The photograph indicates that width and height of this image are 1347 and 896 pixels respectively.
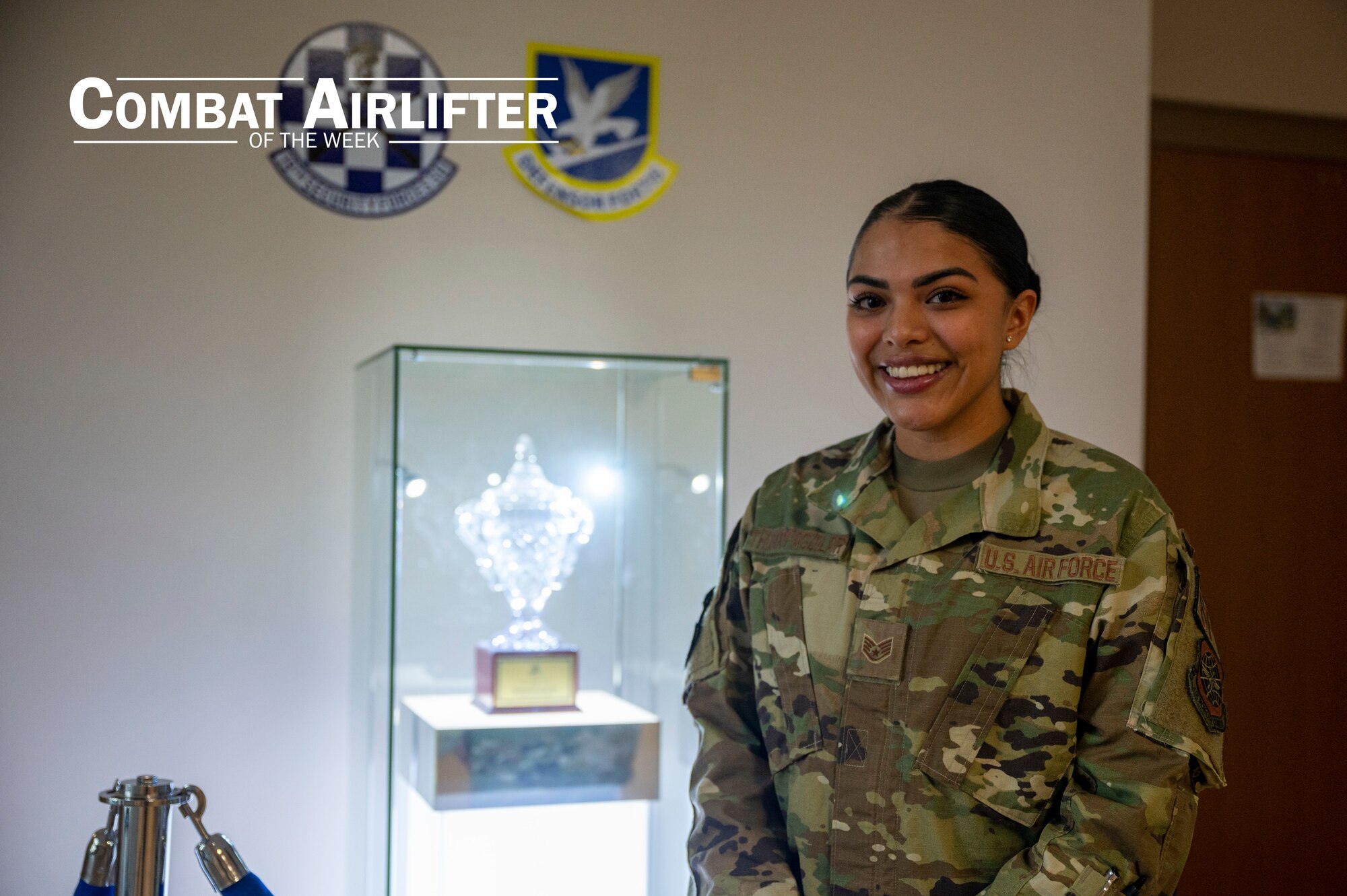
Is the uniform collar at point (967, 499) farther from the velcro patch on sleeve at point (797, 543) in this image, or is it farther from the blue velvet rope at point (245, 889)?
the blue velvet rope at point (245, 889)

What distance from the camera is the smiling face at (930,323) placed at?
1339mm

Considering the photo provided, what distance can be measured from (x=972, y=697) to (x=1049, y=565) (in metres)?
0.17

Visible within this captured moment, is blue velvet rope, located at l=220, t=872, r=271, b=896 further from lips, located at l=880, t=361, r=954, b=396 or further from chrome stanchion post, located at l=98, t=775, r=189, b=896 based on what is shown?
lips, located at l=880, t=361, r=954, b=396

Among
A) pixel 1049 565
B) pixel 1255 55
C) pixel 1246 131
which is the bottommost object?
pixel 1049 565

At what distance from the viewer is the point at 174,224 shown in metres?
2.24

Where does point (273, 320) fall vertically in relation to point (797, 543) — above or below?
above

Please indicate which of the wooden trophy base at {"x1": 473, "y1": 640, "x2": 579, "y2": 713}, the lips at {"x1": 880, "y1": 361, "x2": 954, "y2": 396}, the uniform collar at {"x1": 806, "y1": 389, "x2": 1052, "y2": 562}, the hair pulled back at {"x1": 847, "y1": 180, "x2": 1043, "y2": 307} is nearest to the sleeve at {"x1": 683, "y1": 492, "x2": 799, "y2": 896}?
the uniform collar at {"x1": 806, "y1": 389, "x2": 1052, "y2": 562}

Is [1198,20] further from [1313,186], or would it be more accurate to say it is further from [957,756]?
[957,756]

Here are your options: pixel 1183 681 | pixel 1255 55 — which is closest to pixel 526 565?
pixel 1183 681

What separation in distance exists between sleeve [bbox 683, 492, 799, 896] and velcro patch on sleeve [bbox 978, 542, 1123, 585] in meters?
0.31

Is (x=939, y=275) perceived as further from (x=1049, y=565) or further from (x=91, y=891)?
(x=91, y=891)

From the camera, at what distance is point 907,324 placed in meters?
1.34

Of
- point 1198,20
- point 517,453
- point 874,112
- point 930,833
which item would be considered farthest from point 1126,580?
point 1198,20

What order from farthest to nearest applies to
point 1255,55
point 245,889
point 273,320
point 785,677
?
1. point 1255,55
2. point 273,320
3. point 785,677
4. point 245,889
